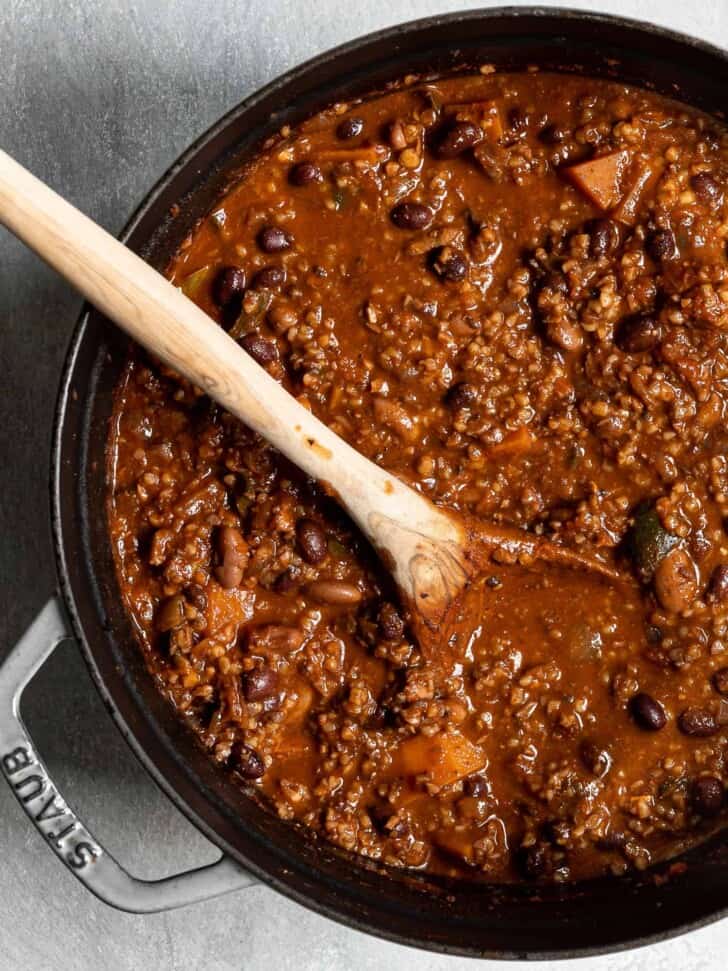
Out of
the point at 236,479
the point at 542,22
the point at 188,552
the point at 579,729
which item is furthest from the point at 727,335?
the point at 188,552

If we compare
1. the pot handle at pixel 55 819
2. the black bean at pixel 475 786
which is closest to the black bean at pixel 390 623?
the black bean at pixel 475 786

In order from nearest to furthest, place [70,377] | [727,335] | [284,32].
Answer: [70,377] < [727,335] < [284,32]

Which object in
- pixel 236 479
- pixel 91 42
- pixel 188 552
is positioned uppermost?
pixel 91 42

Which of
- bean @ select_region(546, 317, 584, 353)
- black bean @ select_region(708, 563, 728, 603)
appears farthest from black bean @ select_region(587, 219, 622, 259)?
black bean @ select_region(708, 563, 728, 603)

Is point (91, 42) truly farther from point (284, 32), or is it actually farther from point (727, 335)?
point (727, 335)

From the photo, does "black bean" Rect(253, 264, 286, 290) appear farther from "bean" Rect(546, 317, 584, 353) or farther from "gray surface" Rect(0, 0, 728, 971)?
"bean" Rect(546, 317, 584, 353)

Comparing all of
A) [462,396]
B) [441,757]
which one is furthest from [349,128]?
[441,757]

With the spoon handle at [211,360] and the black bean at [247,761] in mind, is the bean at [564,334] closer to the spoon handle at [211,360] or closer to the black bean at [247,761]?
the spoon handle at [211,360]

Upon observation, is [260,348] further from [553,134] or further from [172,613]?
[553,134]
